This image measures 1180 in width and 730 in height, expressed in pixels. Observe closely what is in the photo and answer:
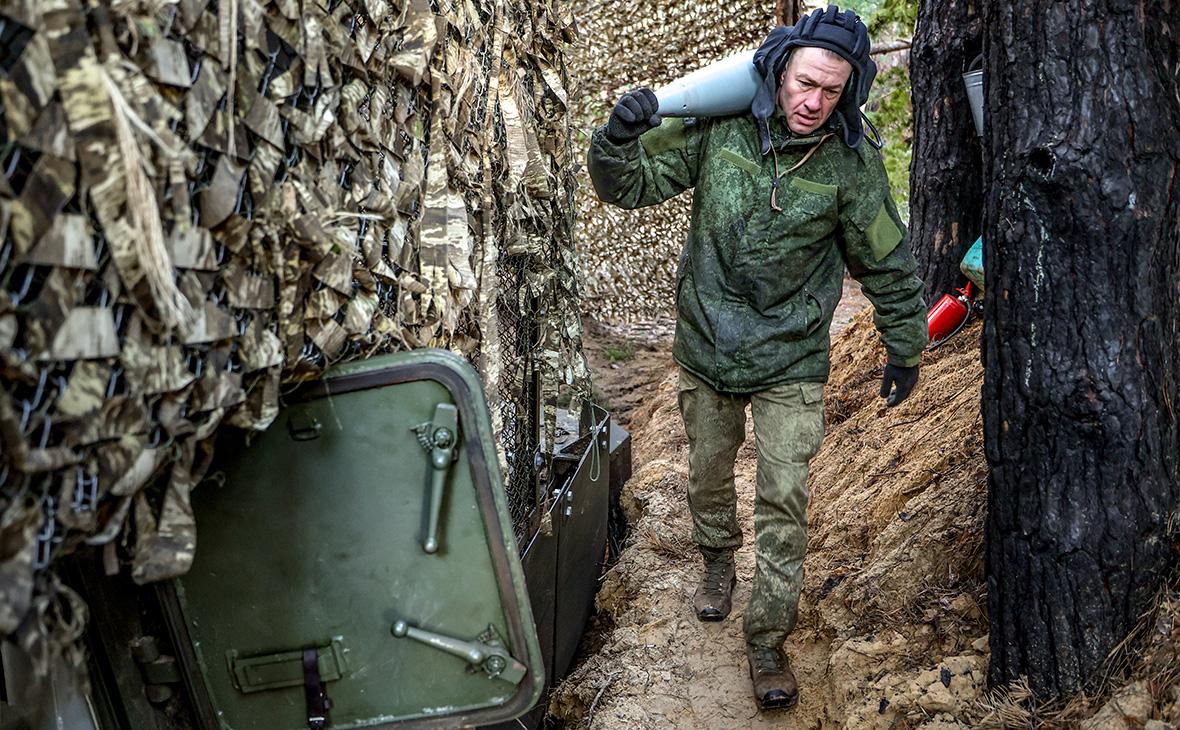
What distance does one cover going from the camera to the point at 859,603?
4047mm

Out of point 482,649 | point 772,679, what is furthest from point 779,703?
point 482,649

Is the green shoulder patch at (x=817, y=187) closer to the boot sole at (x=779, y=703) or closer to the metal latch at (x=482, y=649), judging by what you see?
the boot sole at (x=779, y=703)

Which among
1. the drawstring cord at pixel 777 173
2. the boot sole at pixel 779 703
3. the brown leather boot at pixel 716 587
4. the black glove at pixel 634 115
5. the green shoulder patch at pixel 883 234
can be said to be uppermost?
the black glove at pixel 634 115

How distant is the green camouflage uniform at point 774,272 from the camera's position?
12.4 ft

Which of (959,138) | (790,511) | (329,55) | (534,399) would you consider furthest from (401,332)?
(959,138)

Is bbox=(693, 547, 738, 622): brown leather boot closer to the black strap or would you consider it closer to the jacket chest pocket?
the jacket chest pocket

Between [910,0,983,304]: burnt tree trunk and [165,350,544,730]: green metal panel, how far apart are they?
4673mm

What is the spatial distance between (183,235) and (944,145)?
5353 mm

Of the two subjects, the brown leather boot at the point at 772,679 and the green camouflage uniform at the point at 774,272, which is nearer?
the green camouflage uniform at the point at 774,272

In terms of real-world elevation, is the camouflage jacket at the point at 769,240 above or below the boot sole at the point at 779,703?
above

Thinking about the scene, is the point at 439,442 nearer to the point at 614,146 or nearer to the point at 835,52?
the point at 614,146

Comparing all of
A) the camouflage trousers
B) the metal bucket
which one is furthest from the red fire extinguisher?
the camouflage trousers

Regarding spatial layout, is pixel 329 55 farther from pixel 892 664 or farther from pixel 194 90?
pixel 892 664

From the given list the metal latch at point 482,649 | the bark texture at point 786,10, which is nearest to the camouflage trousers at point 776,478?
the metal latch at point 482,649
